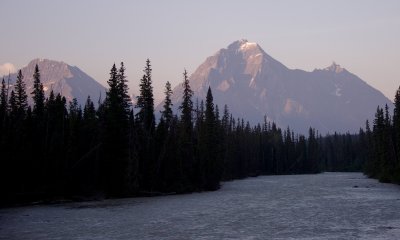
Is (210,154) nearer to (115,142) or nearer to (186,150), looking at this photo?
(186,150)

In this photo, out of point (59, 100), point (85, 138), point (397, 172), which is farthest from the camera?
Result: point (397, 172)

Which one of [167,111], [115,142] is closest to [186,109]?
[167,111]

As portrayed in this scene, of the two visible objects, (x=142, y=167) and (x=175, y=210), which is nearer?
(x=175, y=210)

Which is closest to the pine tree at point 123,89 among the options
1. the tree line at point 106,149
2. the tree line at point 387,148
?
the tree line at point 106,149

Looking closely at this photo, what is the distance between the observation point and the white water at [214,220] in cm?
3672

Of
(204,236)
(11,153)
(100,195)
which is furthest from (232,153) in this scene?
(204,236)

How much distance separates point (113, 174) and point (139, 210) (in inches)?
840

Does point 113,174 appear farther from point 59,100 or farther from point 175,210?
point 175,210

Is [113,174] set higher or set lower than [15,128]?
lower

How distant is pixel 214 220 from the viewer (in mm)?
44531

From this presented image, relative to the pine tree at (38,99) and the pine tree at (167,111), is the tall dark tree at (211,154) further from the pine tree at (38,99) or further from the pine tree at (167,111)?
the pine tree at (38,99)

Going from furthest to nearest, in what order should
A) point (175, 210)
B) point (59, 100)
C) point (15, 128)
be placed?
point (59, 100)
point (15, 128)
point (175, 210)

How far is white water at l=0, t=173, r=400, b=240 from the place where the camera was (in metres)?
36.7

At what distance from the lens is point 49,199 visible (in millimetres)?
66438
